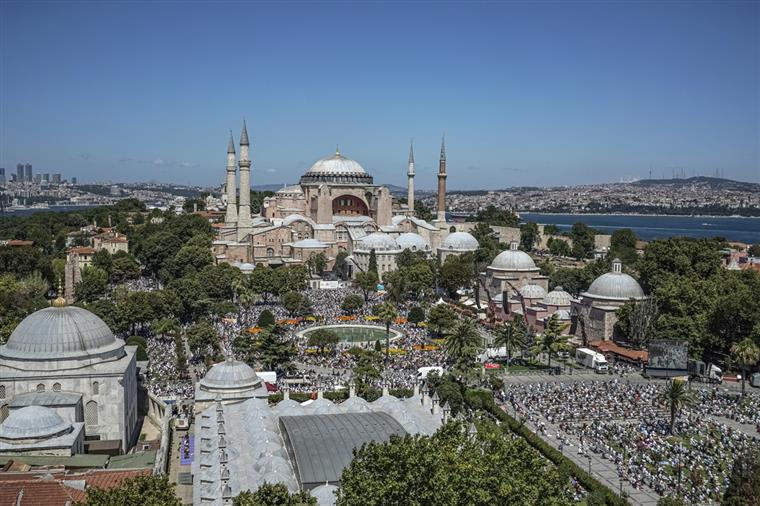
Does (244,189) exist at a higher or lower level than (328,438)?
higher

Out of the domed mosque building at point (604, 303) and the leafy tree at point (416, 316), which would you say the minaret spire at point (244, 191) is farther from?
the domed mosque building at point (604, 303)

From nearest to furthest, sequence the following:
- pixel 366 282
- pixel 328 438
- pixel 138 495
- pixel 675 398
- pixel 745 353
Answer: pixel 138 495, pixel 328 438, pixel 675 398, pixel 745 353, pixel 366 282

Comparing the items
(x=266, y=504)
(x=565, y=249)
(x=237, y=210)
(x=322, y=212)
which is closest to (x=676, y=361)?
(x=266, y=504)

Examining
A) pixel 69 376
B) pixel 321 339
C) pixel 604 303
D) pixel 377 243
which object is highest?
pixel 377 243

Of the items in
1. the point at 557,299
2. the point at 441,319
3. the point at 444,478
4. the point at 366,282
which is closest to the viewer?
the point at 444,478

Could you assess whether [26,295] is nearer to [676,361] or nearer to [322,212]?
[322,212]

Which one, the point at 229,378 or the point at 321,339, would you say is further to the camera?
the point at 321,339

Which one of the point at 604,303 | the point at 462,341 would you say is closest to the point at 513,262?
the point at 604,303

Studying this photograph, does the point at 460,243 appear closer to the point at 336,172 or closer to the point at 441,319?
the point at 336,172

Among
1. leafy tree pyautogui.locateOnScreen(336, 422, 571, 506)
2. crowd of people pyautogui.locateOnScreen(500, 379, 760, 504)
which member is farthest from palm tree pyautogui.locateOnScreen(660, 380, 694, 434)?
leafy tree pyautogui.locateOnScreen(336, 422, 571, 506)
